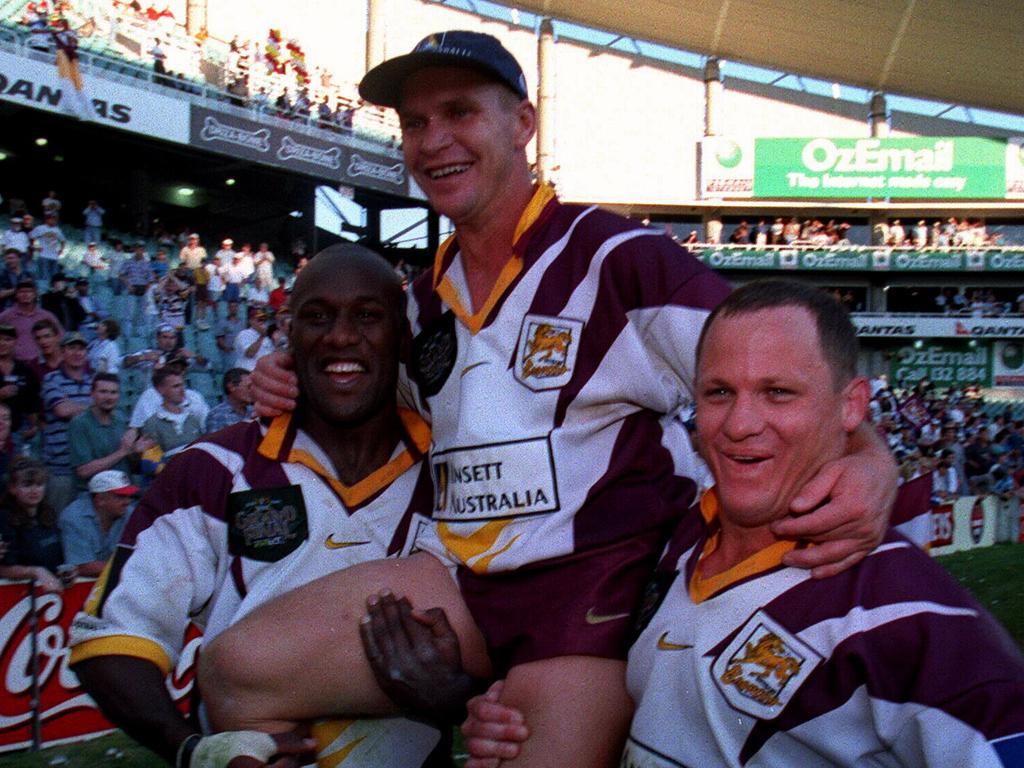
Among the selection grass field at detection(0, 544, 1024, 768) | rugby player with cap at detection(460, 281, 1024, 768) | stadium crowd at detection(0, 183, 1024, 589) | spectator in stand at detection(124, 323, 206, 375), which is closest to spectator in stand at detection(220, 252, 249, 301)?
stadium crowd at detection(0, 183, 1024, 589)

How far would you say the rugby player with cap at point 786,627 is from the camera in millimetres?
1488

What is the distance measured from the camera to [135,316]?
1313cm

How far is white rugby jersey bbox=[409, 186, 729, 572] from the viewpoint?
7.00 feet

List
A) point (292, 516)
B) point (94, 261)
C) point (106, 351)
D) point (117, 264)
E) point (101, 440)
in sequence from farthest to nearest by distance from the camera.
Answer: point (117, 264), point (94, 261), point (106, 351), point (101, 440), point (292, 516)

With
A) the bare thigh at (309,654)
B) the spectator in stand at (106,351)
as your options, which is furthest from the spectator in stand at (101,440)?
the bare thigh at (309,654)

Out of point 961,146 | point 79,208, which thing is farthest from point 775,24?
point 79,208

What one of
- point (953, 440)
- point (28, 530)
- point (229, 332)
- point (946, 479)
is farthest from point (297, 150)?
point (28, 530)

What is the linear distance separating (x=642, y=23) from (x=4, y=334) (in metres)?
28.7

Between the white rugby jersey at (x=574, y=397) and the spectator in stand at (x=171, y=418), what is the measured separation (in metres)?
5.22

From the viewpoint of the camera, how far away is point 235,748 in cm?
202

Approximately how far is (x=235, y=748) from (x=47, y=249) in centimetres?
1250

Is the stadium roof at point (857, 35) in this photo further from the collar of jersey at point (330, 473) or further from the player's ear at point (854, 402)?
the player's ear at point (854, 402)

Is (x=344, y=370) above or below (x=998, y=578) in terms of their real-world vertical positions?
above

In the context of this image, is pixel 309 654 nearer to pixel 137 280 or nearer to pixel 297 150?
pixel 137 280
